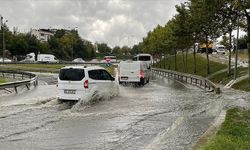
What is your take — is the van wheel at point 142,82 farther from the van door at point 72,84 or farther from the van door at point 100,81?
the van door at point 72,84

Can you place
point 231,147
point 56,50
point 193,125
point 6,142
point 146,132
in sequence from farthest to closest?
point 56,50 < point 193,125 < point 146,132 < point 6,142 < point 231,147

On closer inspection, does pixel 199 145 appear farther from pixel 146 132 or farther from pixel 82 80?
pixel 82 80

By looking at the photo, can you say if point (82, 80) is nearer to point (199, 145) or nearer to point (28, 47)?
point (199, 145)

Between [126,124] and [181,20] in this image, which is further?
[181,20]

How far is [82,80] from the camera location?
20734 mm

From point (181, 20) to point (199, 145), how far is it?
46.5 metres

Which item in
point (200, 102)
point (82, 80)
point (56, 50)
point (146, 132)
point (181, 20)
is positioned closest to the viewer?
point (146, 132)

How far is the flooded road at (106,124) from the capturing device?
38.2ft

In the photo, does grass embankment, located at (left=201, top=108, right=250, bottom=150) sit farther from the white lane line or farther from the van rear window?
the van rear window

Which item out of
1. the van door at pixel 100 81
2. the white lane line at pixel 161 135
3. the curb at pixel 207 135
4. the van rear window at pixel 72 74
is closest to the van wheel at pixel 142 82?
the van door at pixel 100 81

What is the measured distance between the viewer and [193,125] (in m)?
14.8

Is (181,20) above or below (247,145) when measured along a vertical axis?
above

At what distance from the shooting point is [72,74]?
21.0 m

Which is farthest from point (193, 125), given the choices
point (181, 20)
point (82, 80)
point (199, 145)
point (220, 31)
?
point (181, 20)
